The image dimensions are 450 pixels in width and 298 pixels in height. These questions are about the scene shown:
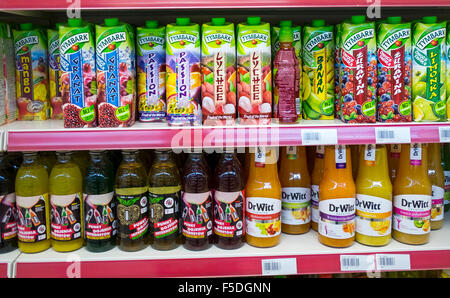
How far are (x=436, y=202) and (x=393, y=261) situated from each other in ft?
1.22

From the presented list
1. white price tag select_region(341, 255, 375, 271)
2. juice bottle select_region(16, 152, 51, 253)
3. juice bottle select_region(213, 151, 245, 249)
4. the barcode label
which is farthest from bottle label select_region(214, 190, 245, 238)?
juice bottle select_region(16, 152, 51, 253)

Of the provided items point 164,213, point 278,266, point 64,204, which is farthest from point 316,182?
point 64,204

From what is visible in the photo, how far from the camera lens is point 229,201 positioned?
1399 millimetres

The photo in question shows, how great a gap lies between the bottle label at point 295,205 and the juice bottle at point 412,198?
32cm

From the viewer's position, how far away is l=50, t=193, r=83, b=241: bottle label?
139 centimetres

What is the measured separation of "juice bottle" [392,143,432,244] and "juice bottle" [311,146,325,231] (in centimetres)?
28

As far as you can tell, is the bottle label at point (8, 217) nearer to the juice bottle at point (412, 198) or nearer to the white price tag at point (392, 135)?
the white price tag at point (392, 135)

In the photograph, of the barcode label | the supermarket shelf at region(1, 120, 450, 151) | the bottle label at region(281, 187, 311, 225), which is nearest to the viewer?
the supermarket shelf at region(1, 120, 450, 151)

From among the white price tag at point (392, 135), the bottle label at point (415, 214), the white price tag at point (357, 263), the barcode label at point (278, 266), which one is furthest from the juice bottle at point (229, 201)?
the bottle label at point (415, 214)

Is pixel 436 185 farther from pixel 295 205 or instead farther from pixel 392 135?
pixel 295 205

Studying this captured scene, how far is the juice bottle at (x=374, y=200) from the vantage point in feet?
4.67

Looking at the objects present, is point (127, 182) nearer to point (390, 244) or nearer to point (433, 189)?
point (390, 244)

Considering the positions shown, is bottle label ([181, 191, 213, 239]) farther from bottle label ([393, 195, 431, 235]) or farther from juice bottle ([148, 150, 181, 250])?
bottle label ([393, 195, 431, 235])
